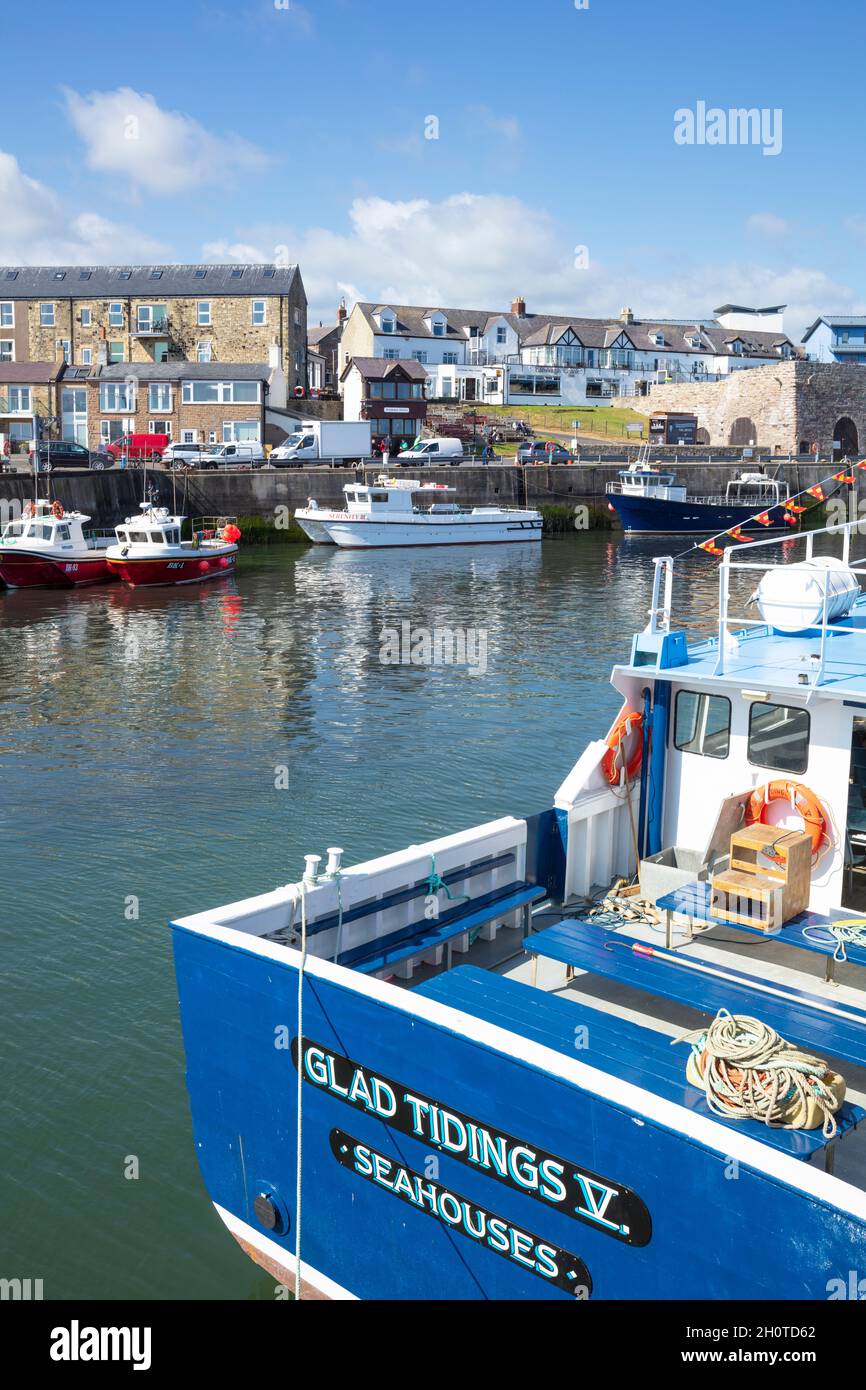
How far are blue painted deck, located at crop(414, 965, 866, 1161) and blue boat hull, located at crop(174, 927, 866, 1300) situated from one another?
0.58 meters

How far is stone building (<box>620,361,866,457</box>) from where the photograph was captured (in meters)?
82.4

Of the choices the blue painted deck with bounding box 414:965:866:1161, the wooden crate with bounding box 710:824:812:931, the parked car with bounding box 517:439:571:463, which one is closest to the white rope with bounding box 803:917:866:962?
the wooden crate with bounding box 710:824:812:931

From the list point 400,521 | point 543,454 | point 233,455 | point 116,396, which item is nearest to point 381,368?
point 543,454

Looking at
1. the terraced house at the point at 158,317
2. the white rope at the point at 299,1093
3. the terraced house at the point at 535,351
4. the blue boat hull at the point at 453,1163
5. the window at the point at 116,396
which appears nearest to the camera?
the blue boat hull at the point at 453,1163

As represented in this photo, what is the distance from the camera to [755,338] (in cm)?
11412

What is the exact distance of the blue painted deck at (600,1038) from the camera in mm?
5656

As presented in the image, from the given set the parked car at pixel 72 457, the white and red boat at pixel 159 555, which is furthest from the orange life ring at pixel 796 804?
the parked car at pixel 72 457

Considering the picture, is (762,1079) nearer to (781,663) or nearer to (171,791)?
(781,663)

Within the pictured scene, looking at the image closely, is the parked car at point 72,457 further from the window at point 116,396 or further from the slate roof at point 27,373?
the slate roof at point 27,373

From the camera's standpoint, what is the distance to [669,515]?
202 feet

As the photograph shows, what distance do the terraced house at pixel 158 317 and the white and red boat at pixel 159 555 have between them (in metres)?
34.7

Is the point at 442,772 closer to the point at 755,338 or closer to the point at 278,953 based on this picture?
the point at 278,953

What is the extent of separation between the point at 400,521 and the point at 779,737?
152ft
